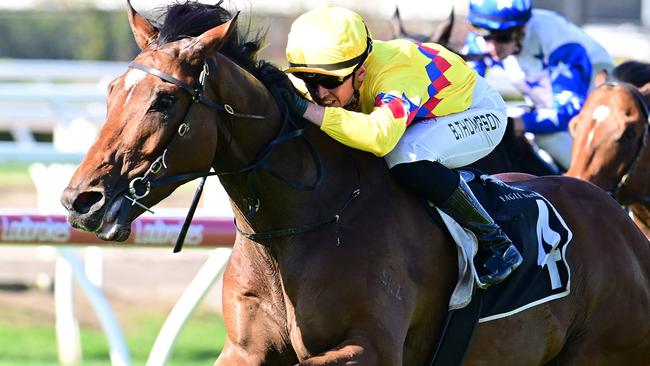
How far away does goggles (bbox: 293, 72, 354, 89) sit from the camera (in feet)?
12.4

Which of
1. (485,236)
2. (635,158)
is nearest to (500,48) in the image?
(635,158)

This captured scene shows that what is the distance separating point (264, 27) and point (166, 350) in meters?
1.92

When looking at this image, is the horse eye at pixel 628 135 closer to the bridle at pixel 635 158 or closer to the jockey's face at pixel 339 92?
the bridle at pixel 635 158

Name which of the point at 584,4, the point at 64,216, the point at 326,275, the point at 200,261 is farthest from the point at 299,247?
the point at 584,4

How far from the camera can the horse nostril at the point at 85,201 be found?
325cm

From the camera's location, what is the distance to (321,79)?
12.5 feet

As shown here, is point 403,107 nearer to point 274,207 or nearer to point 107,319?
point 274,207

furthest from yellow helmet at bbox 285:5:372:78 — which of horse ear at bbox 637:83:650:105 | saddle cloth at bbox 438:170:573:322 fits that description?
horse ear at bbox 637:83:650:105

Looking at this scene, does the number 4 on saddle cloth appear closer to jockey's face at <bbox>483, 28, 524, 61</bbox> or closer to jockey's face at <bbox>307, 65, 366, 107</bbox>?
jockey's face at <bbox>307, 65, 366, 107</bbox>

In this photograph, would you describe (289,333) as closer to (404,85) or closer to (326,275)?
(326,275)

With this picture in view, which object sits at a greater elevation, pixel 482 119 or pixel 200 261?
pixel 482 119

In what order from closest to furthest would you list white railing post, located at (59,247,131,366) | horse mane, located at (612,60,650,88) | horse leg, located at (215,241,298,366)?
1. horse leg, located at (215,241,298,366)
2. white railing post, located at (59,247,131,366)
3. horse mane, located at (612,60,650,88)

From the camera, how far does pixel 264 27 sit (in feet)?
12.7

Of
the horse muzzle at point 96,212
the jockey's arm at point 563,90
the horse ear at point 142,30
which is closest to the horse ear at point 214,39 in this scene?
the horse ear at point 142,30
